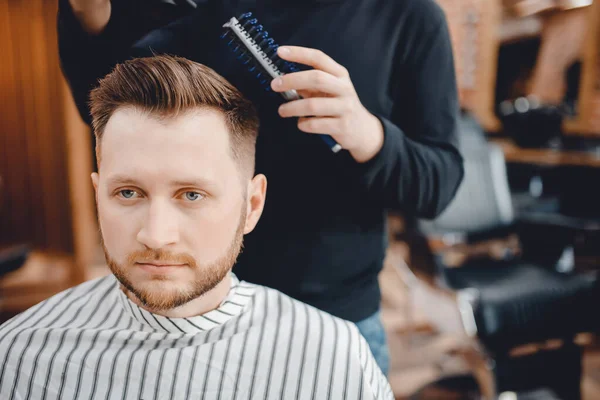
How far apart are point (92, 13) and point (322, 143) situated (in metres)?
0.42

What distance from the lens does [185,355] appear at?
0.73 metres

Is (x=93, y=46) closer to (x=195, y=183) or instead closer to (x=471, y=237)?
(x=195, y=183)

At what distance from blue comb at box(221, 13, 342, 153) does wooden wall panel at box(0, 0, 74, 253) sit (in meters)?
1.60

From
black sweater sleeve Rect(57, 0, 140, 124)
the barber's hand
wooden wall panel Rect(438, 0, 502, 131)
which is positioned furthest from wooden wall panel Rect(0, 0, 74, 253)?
wooden wall panel Rect(438, 0, 502, 131)

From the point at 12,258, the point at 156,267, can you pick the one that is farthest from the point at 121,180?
the point at 12,258

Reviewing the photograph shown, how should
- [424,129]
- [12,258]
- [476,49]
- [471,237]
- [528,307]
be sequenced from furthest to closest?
[476,49] → [471,237] → [12,258] → [528,307] → [424,129]

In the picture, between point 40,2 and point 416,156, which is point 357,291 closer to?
point 416,156

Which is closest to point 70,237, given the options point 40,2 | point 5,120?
point 5,120

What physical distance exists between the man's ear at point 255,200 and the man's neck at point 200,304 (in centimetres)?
12

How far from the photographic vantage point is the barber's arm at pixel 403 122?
61 cm

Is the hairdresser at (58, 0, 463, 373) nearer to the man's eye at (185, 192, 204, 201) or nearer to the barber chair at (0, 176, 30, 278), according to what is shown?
the man's eye at (185, 192, 204, 201)

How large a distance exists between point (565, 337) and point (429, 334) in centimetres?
104

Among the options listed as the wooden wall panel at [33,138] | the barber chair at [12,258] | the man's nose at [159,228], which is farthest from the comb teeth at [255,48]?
the wooden wall panel at [33,138]

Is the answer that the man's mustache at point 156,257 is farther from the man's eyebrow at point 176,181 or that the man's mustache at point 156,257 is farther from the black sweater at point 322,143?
the black sweater at point 322,143
